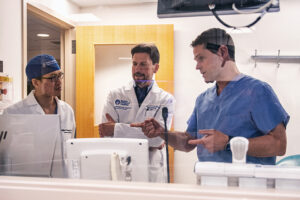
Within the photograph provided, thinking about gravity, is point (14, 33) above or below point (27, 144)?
above

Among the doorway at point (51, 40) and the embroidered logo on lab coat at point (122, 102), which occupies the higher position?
the doorway at point (51, 40)

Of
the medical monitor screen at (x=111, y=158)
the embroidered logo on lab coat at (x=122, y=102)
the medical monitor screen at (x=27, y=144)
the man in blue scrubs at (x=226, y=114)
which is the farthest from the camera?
the embroidered logo on lab coat at (x=122, y=102)

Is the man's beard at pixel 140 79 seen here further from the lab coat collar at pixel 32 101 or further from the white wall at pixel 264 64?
the lab coat collar at pixel 32 101

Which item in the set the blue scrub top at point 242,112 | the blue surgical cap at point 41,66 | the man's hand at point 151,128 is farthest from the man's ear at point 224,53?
the blue surgical cap at point 41,66

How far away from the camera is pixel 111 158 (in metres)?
1.21

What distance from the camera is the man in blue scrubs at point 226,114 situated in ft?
4.88

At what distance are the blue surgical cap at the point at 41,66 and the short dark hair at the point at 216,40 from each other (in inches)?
35.8

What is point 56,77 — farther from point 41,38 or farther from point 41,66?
point 41,38

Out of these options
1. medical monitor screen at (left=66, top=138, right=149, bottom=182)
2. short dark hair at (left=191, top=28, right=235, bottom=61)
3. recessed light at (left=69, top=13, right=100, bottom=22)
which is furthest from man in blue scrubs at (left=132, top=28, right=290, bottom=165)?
recessed light at (left=69, top=13, right=100, bottom=22)

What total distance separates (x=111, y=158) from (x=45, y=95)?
0.81m

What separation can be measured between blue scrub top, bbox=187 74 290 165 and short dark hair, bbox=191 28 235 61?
0.16 m

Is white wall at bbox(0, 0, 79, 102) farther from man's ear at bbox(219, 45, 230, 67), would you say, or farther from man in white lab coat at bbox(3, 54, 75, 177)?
man's ear at bbox(219, 45, 230, 67)

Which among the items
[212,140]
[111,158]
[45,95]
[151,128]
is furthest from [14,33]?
[212,140]

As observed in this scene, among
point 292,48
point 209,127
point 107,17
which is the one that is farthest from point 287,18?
point 107,17
